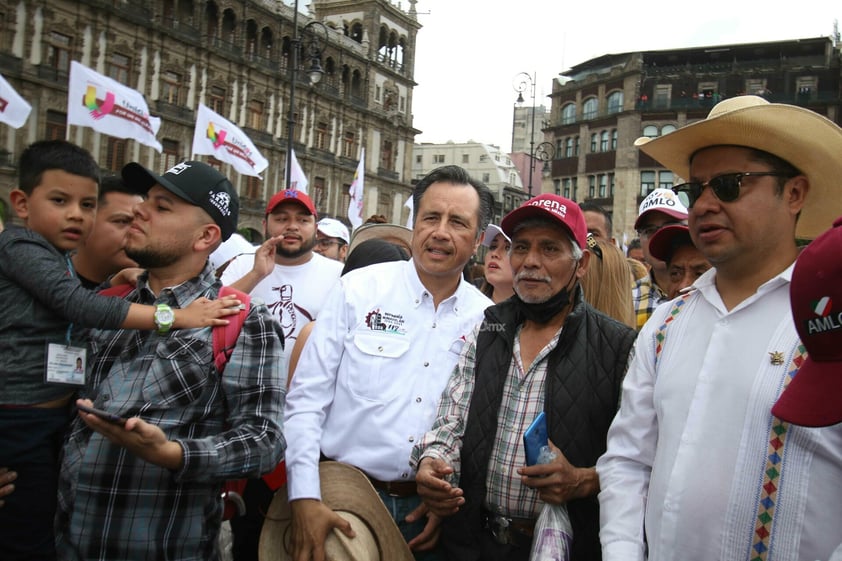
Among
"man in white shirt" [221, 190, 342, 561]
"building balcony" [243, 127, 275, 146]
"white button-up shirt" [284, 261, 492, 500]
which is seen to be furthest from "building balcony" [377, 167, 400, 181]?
"white button-up shirt" [284, 261, 492, 500]

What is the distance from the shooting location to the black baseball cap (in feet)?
8.35

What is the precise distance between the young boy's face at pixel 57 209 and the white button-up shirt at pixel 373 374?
120cm

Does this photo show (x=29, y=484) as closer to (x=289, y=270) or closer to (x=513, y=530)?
(x=513, y=530)

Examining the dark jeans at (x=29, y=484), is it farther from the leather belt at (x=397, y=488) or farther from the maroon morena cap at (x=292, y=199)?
the maroon morena cap at (x=292, y=199)

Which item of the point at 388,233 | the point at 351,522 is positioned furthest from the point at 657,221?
the point at 351,522

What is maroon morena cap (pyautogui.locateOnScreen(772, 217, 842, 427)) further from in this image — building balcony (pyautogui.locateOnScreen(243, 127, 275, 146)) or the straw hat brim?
building balcony (pyautogui.locateOnScreen(243, 127, 275, 146))

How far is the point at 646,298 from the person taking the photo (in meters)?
5.40

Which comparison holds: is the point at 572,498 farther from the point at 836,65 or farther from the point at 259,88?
the point at 836,65

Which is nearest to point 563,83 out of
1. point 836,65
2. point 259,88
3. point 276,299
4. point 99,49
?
point 836,65

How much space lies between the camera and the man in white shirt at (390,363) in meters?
2.71

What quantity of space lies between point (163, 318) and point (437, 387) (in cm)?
122

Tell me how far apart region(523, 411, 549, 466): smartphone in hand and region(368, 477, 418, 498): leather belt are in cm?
70

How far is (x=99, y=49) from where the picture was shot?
28.0 meters

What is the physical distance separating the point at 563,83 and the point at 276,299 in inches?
1979
